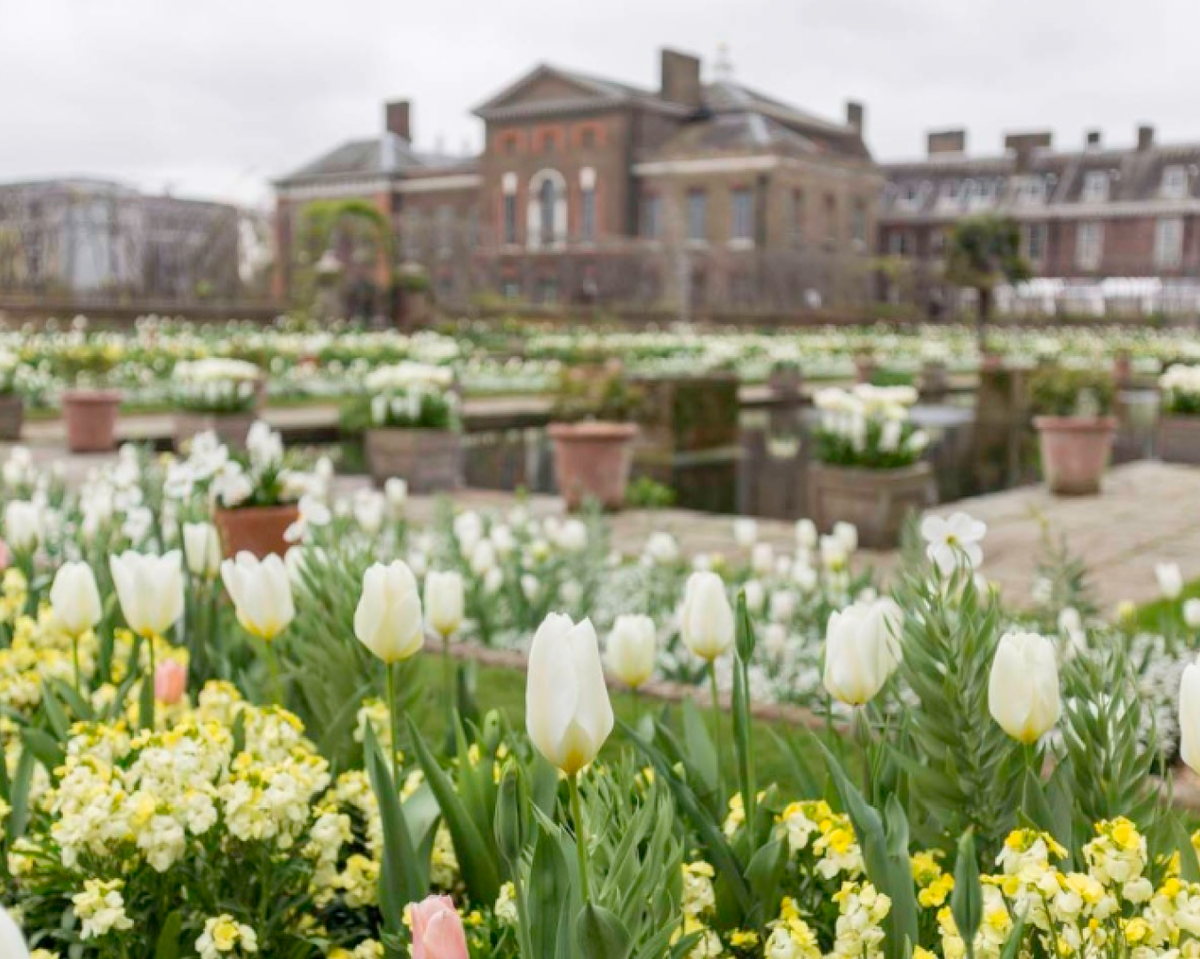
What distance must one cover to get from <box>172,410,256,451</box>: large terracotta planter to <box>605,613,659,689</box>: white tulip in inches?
418

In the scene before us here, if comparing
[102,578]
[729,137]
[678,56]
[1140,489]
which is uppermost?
[678,56]

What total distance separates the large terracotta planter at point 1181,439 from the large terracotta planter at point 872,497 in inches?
239

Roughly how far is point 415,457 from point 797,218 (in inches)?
1556

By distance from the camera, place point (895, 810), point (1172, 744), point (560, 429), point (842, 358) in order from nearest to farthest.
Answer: point (895, 810) → point (1172, 744) → point (560, 429) → point (842, 358)

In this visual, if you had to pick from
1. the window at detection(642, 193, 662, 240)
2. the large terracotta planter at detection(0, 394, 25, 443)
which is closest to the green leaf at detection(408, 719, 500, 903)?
the large terracotta planter at detection(0, 394, 25, 443)

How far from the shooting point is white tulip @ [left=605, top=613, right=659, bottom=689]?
2.32 m

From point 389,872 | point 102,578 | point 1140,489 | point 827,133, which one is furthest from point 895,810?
point 827,133

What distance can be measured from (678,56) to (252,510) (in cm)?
4796

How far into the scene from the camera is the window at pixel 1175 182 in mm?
52688

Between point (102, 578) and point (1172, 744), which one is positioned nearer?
point (102, 578)

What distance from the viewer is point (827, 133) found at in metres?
55.5

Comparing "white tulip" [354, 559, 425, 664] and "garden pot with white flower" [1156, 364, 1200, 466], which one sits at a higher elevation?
"white tulip" [354, 559, 425, 664]

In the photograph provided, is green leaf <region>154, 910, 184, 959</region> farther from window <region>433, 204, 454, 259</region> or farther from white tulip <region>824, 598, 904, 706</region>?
window <region>433, 204, 454, 259</region>

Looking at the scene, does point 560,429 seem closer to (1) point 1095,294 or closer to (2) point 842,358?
(2) point 842,358
